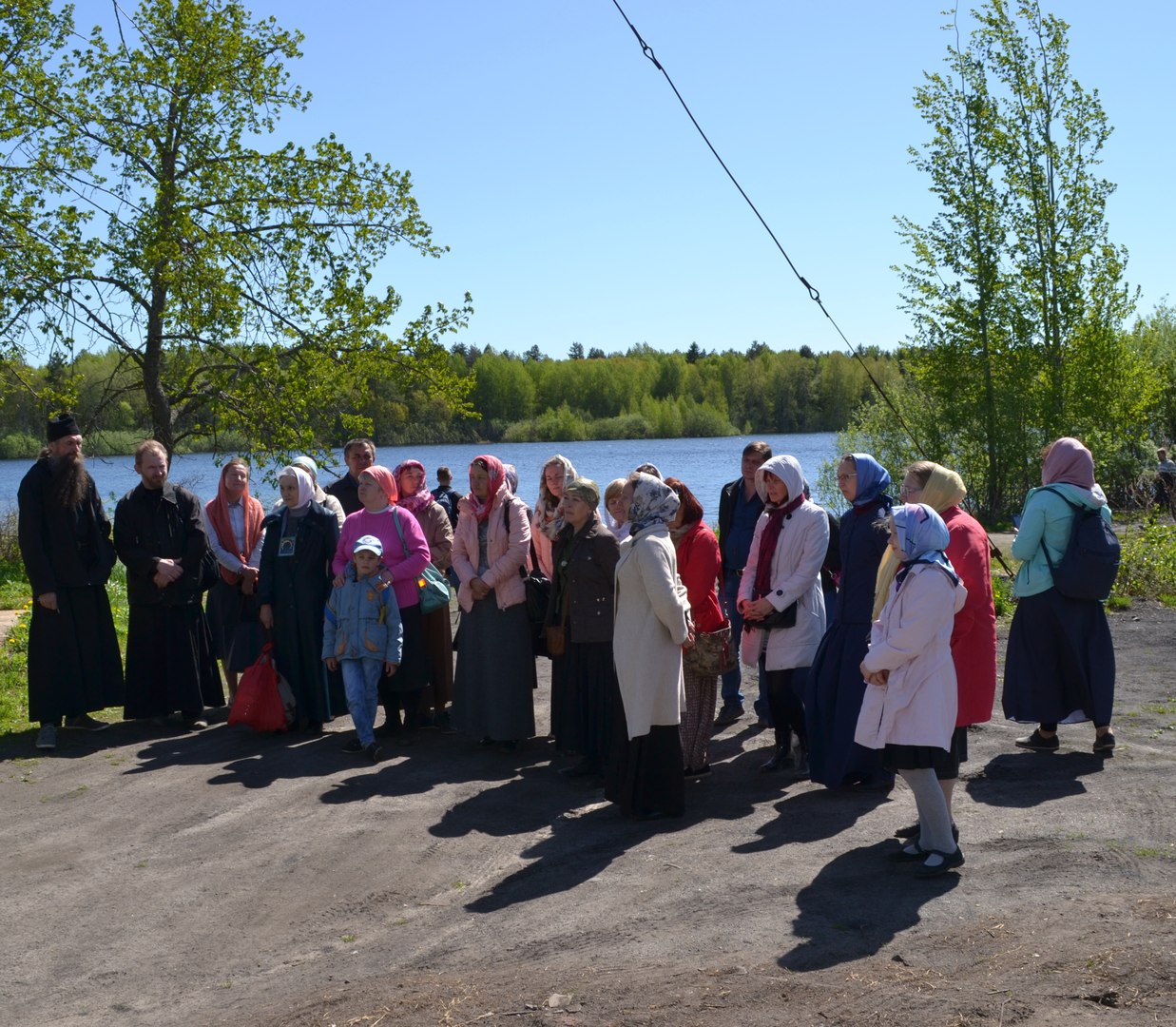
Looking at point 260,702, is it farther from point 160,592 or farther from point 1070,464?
point 1070,464

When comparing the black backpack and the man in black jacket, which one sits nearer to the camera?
the black backpack

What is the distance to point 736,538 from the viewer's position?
8875 millimetres

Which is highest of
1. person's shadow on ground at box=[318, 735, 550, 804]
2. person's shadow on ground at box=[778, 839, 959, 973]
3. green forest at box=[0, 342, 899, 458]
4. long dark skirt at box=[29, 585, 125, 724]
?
green forest at box=[0, 342, 899, 458]

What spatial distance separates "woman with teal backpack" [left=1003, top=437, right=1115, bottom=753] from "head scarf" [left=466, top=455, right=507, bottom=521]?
10.6 ft

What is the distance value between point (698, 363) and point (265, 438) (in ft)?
285

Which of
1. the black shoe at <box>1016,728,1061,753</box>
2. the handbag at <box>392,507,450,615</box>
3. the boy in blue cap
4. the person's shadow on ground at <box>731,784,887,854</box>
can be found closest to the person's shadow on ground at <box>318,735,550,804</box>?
the boy in blue cap

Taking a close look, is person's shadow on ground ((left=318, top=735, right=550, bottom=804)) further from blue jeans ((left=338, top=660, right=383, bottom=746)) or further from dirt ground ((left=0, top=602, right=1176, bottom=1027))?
blue jeans ((left=338, top=660, right=383, bottom=746))

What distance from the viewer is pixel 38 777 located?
787 centimetres

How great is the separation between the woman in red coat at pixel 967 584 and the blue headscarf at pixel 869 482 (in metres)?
0.28

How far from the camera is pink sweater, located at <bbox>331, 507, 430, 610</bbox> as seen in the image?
8375 mm

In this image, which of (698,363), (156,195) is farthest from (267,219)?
(698,363)

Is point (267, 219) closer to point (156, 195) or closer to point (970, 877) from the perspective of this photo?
point (156, 195)

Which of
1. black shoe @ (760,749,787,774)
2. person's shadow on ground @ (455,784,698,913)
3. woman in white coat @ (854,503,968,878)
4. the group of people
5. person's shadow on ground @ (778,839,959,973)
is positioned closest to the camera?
person's shadow on ground @ (778,839,959,973)

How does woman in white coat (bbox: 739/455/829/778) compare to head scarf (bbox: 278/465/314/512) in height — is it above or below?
below
